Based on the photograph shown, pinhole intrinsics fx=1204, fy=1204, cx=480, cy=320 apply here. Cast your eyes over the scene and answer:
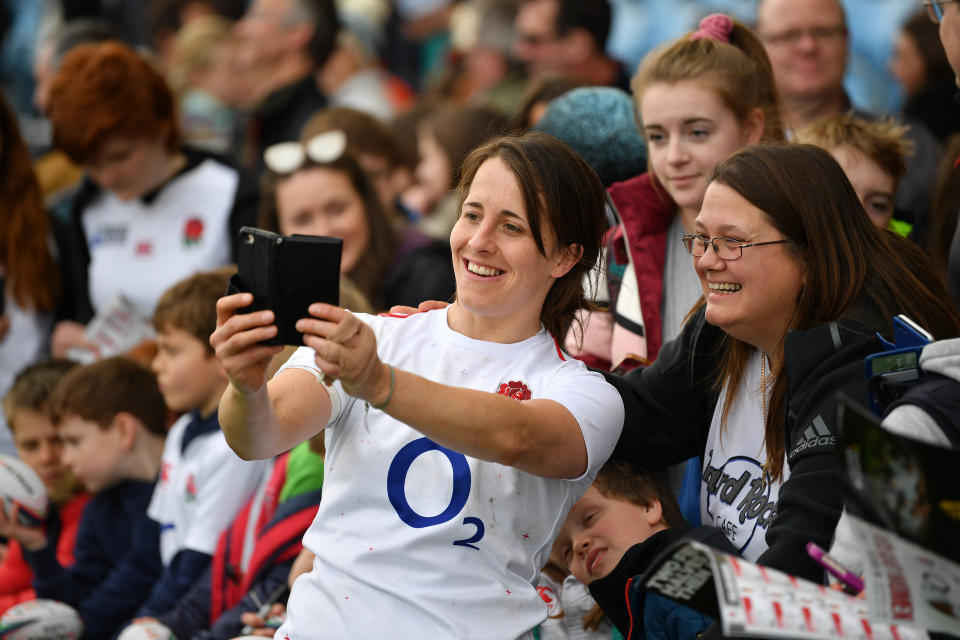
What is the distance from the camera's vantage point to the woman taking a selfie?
2398mm

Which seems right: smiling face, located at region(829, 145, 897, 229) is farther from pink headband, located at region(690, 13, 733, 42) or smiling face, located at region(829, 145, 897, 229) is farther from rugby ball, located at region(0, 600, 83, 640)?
rugby ball, located at region(0, 600, 83, 640)

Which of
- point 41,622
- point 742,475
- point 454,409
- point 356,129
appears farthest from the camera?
point 356,129

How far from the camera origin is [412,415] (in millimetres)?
2303

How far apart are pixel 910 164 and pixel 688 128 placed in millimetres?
1770

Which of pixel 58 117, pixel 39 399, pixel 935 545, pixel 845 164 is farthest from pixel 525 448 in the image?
pixel 58 117

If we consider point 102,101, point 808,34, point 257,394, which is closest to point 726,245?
point 257,394

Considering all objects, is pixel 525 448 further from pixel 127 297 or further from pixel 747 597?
pixel 127 297

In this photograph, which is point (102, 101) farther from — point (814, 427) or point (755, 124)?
point (814, 427)

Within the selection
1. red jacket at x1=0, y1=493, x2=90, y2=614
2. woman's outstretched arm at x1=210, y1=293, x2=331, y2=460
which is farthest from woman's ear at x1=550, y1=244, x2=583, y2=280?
red jacket at x1=0, y1=493, x2=90, y2=614

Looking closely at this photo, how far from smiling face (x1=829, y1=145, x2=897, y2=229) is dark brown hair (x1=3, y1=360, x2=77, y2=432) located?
3.14m

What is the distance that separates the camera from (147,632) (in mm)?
3871

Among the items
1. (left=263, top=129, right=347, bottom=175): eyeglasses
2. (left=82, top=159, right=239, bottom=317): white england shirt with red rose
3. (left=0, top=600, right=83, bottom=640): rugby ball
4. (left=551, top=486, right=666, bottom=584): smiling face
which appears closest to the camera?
(left=551, top=486, right=666, bottom=584): smiling face

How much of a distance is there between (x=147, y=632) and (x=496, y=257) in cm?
197

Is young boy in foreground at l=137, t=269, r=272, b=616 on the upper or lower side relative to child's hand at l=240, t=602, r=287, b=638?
upper
